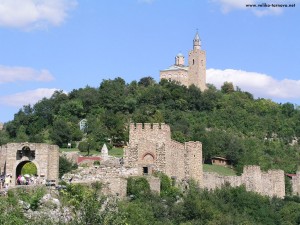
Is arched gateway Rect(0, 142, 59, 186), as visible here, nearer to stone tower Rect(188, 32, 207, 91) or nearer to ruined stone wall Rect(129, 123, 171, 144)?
ruined stone wall Rect(129, 123, 171, 144)

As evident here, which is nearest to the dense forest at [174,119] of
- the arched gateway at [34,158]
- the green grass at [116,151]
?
the green grass at [116,151]

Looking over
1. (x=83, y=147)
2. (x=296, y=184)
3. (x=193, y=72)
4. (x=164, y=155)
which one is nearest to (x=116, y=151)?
(x=83, y=147)

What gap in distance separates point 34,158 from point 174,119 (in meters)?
45.1

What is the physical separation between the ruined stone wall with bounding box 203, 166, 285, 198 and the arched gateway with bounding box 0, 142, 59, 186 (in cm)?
1144

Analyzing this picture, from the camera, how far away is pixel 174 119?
78.9 metres

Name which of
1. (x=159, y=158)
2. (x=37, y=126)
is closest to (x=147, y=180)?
(x=159, y=158)

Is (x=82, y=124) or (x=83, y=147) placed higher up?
(x=82, y=124)

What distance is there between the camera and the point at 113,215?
22172 mm

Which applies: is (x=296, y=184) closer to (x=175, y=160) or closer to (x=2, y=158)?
(x=175, y=160)

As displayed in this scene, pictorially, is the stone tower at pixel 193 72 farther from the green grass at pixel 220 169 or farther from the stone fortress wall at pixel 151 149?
the stone fortress wall at pixel 151 149

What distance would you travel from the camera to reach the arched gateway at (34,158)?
34.5 m

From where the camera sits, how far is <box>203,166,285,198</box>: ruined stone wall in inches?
1737

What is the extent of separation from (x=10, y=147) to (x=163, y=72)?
7103cm

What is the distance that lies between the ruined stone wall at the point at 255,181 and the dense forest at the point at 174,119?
34.9 ft
